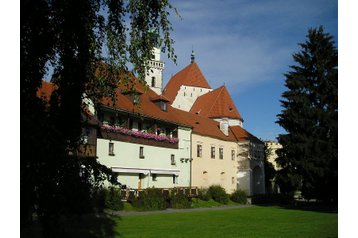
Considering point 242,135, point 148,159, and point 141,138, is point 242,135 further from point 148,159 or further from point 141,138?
point 141,138

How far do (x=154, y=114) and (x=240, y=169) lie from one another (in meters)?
12.8

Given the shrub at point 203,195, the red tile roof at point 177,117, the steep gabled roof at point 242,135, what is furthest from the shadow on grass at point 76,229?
the steep gabled roof at point 242,135

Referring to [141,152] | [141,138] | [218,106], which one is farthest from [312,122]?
[218,106]

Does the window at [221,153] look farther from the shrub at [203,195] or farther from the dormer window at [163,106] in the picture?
the dormer window at [163,106]

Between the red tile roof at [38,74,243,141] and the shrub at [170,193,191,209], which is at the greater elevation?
the red tile roof at [38,74,243,141]

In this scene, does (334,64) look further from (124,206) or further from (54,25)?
(54,25)

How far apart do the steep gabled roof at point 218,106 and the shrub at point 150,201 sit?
2002cm

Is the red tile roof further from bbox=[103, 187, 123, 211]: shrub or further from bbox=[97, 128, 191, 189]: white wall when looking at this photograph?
bbox=[103, 187, 123, 211]: shrub

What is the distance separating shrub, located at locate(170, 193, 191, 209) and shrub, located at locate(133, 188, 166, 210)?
152 cm

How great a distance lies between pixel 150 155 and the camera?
963 inches

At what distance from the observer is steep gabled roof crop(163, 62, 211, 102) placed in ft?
149

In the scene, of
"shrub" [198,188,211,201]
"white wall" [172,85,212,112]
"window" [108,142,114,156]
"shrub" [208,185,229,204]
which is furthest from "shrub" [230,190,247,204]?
"white wall" [172,85,212,112]

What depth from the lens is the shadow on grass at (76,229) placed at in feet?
10.5
